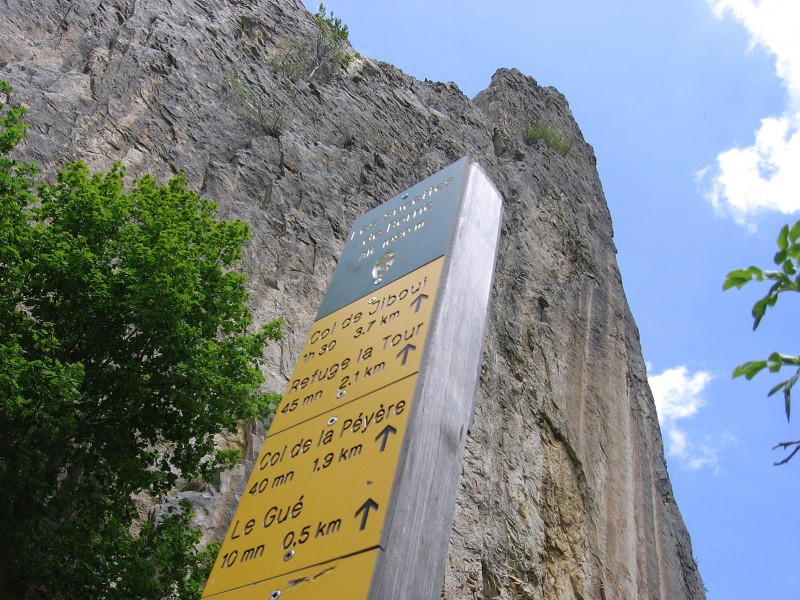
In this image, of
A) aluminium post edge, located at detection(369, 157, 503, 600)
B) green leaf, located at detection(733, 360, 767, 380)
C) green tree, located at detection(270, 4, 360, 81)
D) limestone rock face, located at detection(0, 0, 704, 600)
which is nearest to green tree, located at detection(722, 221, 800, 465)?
green leaf, located at detection(733, 360, 767, 380)

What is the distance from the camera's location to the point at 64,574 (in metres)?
8.84

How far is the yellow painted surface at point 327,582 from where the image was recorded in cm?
358

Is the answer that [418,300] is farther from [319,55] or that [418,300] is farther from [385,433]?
[319,55]

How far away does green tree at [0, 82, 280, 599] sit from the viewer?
8.91m

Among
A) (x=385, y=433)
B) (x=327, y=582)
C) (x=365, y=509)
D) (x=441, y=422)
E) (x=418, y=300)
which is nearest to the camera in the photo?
(x=327, y=582)

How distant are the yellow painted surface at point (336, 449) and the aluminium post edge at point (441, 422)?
7cm

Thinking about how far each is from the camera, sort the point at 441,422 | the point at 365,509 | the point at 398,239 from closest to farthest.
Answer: the point at 365,509 → the point at 441,422 → the point at 398,239

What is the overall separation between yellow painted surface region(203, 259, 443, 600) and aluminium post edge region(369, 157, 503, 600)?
65 mm

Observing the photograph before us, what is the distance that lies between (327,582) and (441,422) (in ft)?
3.51

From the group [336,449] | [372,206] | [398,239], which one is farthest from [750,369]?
[372,206]

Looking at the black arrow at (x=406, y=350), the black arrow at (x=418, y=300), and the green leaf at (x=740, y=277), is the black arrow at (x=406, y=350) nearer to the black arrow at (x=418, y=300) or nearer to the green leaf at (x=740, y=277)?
the black arrow at (x=418, y=300)

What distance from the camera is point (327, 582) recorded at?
3717 millimetres

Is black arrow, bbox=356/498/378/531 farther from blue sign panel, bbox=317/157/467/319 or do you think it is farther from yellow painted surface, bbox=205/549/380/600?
blue sign panel, bbox=317/157/467/319

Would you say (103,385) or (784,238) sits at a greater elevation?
(103,385)
